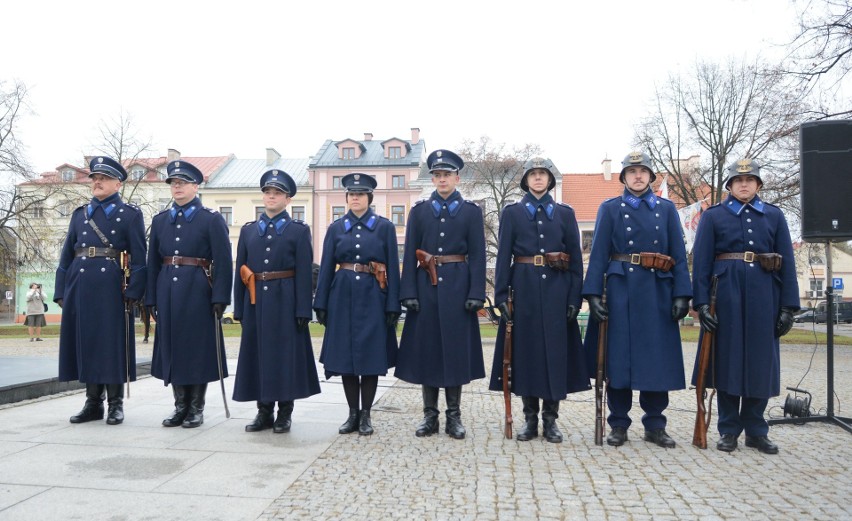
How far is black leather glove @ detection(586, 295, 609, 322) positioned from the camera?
5434 millimetres

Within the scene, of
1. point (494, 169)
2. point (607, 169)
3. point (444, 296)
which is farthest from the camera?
point (607, 169)

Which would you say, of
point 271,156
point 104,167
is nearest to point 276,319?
point 104,167

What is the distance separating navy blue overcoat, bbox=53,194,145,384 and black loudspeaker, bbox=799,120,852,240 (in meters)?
6.48

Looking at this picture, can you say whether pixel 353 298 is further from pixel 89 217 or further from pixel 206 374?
pixel 89 217

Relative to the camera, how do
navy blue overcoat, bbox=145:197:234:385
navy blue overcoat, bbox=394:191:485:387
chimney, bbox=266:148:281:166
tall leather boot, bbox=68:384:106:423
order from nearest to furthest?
navy blue overcoat, bbox=394:191:485:387 < navy blue overcoat, bbox=145:197:234:385 < tall leather boot, bbox=68:384:106:423 < chimney, bbox=266:148:281:166

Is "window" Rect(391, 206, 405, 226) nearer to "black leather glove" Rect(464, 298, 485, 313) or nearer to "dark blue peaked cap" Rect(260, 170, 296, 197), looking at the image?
"dark blue peaked cap" Rect(260, 170, 296, 197)

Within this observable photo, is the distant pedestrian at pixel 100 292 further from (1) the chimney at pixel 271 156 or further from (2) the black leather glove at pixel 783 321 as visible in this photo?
(1) the chimney at pixel 271 156

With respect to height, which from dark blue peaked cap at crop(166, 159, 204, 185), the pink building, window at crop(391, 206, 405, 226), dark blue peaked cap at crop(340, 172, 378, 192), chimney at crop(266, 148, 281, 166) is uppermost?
chimney at crop(266, 148, 281, 166)

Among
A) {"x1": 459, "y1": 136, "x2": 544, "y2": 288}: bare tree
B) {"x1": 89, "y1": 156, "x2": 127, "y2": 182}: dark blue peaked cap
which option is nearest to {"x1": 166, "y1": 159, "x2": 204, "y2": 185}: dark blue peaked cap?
{"x1": 89, "y1": 156, "x2": 127, "y2": 182}: dark blue peaked cap

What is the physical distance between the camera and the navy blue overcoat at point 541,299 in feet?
18.1

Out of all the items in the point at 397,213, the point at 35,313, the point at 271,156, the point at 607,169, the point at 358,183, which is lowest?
the point at 35,313

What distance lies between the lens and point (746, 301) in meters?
5.37

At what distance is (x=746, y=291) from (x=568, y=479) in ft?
7.57

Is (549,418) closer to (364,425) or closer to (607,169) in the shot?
(364,425)
